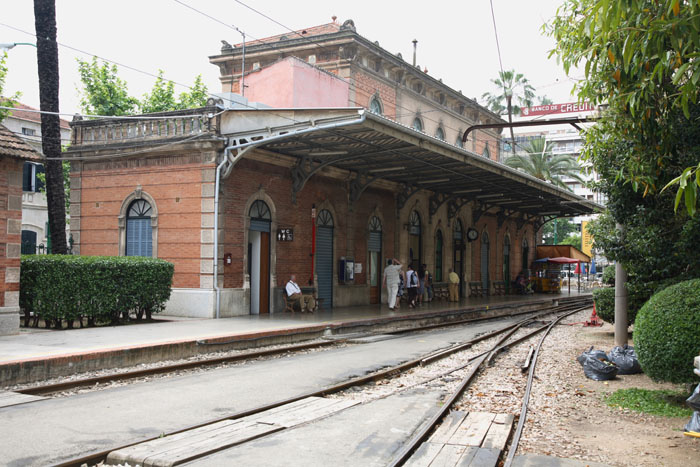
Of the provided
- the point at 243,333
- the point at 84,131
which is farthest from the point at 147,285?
the point at 84,131

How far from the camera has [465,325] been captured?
818 inches

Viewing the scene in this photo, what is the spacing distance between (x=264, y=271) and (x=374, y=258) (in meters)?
7.06

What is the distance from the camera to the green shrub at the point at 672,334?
7590 mm

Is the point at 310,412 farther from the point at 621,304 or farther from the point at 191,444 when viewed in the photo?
the point at 621,304

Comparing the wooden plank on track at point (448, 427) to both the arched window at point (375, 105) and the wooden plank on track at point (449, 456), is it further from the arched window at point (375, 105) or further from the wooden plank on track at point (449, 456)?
the arched window at point (375, 105)

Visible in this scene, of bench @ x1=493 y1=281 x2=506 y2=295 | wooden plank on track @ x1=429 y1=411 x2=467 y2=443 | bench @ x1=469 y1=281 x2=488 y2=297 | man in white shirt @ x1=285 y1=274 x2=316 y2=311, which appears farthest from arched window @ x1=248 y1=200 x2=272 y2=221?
bench @ x1=493 y1=281 x2=506 y2=295

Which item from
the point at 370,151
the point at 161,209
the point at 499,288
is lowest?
the point at 499,288

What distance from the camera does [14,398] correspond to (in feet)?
27.6

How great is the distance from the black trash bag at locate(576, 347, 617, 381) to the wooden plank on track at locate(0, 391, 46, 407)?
324 inches

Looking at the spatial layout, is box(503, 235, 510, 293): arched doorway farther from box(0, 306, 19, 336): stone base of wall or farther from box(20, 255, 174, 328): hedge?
box(0, 306, 19, 336): stone base of wall

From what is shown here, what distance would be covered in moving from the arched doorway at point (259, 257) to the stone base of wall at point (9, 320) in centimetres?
741

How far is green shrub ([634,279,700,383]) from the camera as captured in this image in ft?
24.9

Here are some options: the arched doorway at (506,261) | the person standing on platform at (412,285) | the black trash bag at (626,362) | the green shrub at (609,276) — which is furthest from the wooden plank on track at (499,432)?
the arched doorway at (506,261)

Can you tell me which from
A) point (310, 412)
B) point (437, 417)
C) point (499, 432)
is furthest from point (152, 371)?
point (499, 432)
